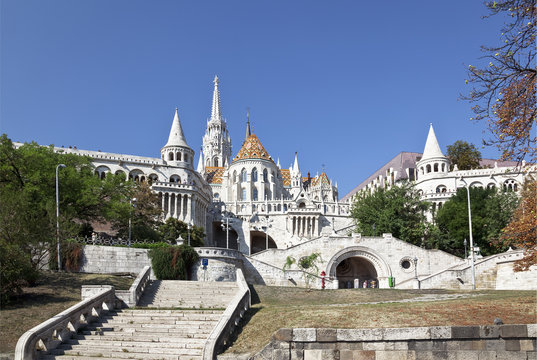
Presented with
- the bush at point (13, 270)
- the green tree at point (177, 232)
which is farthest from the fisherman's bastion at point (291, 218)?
the bush at point (13, 270)

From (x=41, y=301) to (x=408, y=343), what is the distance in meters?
16.2

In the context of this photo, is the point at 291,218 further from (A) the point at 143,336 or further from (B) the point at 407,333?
(B) the point at 407,333

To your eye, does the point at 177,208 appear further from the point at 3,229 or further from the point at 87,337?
the point at 87,337

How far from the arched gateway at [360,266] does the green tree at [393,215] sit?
3589 mm

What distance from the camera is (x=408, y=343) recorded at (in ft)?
45.9

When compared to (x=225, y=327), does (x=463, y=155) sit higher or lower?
higher

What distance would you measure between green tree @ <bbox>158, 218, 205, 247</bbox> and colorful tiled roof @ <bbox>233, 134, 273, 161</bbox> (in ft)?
111

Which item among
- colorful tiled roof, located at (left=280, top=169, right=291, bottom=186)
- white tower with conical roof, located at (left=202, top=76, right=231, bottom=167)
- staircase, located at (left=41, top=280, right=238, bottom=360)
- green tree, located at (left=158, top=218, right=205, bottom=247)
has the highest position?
white tower with conical roof, located at (left=202, top=76, right=231, bottom=167)

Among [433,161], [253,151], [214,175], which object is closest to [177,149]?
[253,151]

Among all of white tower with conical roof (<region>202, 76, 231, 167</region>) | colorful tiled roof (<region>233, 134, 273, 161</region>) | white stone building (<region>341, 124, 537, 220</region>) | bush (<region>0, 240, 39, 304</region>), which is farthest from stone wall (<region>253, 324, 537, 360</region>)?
white tower with conical roof (<region>202, 76, 231, 167</region>)

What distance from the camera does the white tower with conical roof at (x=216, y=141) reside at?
128387 millimetres

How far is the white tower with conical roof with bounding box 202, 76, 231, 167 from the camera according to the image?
421 feet

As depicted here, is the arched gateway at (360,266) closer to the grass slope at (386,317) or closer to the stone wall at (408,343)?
the grass slope at (386,317)

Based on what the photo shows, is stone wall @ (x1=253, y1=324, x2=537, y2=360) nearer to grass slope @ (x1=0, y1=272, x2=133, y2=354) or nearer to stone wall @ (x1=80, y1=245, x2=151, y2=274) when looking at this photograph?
grass slope @ (x1=0, y1=272, x2=133, y2=354)
